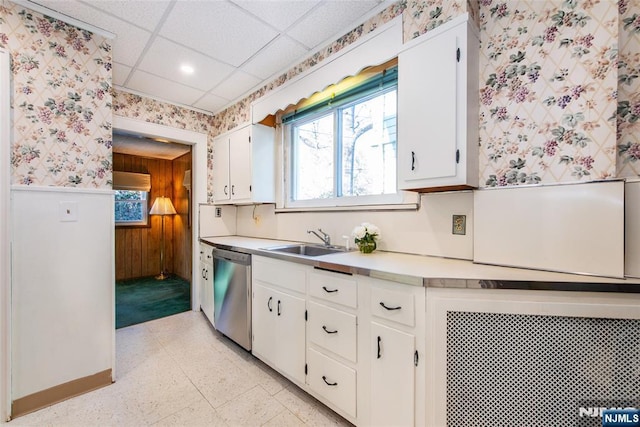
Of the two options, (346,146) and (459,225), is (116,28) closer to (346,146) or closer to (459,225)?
(346,146)

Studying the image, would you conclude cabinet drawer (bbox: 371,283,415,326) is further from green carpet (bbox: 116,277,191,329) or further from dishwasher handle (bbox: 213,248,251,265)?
green carpet (bbox: 116,277,191,329)

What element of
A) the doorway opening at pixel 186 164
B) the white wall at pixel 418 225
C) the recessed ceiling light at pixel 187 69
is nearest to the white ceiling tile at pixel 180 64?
the recessed ceiling light at pixel 187 69

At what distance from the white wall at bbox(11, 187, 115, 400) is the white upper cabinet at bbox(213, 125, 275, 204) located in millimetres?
1207

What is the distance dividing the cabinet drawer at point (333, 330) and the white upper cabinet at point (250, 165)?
5.13 feet

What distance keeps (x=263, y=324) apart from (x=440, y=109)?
1859 mm

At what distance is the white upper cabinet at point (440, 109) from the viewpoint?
139cm

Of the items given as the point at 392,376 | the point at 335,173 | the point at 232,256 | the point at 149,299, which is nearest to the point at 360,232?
the point at 335,173

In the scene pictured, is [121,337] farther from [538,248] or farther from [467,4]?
[467,4]

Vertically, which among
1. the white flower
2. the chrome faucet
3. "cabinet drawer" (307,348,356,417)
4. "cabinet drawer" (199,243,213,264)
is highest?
Answer: the white flower

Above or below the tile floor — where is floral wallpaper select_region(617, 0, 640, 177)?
above

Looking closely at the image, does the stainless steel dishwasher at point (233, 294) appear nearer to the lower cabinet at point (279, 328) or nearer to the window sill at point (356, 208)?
the lower cabinet at point (279, 328)

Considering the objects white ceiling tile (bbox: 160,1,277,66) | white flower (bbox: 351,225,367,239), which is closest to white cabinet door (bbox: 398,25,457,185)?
white flower (bbox: 351,225,367,239)

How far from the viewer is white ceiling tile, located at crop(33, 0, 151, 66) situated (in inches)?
67.9

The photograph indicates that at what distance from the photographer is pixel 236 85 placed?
279cm
